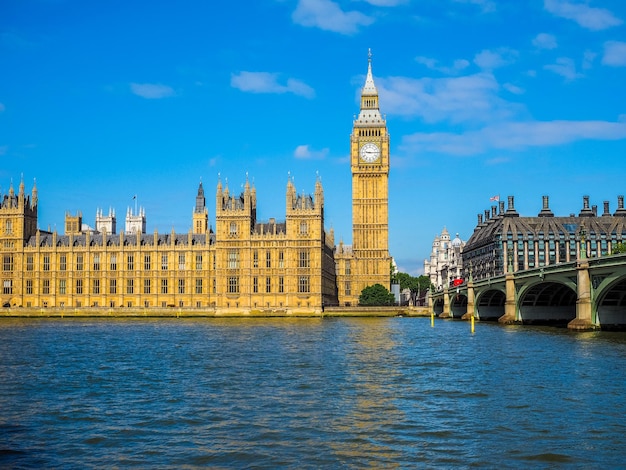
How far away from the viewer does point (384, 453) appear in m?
20.1

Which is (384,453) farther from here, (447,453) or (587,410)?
(587,410)

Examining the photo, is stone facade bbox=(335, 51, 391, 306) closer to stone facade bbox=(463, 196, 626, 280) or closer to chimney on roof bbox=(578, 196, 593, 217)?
stone facade bbox=(463, 196, 626, 280)

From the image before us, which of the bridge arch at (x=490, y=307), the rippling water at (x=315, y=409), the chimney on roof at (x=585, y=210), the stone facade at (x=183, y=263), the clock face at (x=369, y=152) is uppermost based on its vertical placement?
the clock face at (x=369, y=152)

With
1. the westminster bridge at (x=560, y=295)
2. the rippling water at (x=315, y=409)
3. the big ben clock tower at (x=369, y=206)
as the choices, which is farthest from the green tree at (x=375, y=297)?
the rippling water at (x=315, y=409)

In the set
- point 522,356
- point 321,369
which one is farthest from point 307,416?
point 522,356

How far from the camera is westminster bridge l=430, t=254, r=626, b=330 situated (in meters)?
60.4

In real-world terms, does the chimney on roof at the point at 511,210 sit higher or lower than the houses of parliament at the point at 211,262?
higher

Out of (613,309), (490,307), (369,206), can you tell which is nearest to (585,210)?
(369,206)

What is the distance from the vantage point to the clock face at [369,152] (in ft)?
502

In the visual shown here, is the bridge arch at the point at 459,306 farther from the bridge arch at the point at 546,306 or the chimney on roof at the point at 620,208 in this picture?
the chimney on roof at the point at 620,208

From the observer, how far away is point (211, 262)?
5064 inches

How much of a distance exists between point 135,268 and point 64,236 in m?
16.9

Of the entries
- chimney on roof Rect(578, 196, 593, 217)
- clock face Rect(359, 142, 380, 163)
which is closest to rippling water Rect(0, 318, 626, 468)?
clock face Rect(359, 142, 380, 163)

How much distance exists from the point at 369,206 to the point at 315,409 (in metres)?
125
